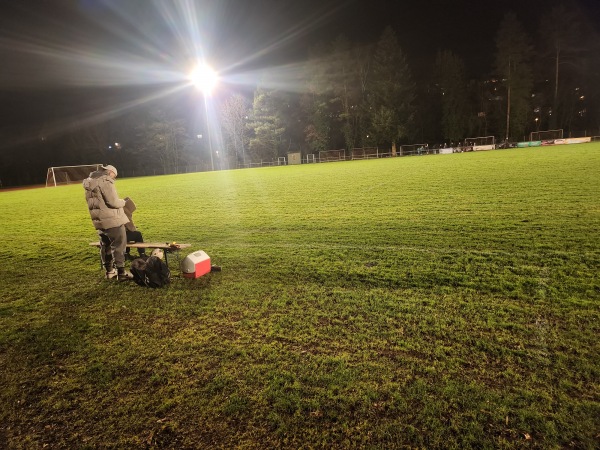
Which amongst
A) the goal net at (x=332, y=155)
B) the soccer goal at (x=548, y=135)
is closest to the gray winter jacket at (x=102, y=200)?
the goal net at (x=332, y=155)

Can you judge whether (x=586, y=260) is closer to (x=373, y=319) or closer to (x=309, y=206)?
(x=373, y=319)

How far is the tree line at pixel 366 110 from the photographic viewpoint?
182ft

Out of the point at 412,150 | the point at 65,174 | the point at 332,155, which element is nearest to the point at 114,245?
the point at 65,174

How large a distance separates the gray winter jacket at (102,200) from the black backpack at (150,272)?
2.75 ft

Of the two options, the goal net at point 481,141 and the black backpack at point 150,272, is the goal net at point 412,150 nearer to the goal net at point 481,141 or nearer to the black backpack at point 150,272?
the goal net at point 481,141

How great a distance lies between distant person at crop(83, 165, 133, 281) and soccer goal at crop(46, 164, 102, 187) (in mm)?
36016

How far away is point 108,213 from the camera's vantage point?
547 centimetres

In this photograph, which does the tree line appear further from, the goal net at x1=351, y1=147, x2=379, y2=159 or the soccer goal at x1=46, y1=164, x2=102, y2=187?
the soccer goal at x1=46, y1=164, x2=102, y2=187

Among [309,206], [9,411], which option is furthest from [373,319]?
[309,206]

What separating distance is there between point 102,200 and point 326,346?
13.5 feet

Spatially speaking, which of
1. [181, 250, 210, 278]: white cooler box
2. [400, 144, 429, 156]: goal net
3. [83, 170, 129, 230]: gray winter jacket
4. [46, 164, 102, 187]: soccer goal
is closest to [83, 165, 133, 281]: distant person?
[83, 170, 129, 230]: gray winter jacket

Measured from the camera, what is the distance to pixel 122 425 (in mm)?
2623

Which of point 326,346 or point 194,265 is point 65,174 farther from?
point 326,346

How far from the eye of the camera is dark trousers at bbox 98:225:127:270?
221 inches
